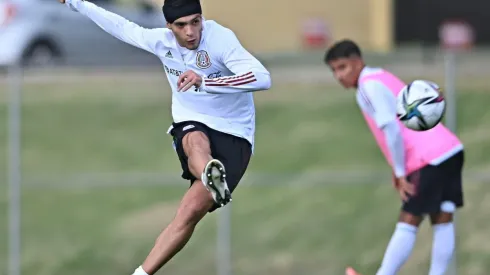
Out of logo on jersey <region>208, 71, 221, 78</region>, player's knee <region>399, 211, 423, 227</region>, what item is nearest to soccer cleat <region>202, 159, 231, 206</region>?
logo on jersey <region>208, 71, 221, 78</region>

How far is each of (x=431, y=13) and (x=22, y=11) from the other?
10998 millimetres

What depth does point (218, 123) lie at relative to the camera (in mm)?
8891

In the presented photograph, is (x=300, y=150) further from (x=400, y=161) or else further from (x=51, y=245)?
(x=400, y=161)

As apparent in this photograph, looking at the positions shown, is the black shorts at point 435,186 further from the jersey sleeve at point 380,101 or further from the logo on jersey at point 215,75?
the logo on jersey at point 215,75

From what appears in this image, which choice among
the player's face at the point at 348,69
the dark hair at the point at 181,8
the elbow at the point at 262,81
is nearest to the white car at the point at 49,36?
the player's face at the point at 348,69

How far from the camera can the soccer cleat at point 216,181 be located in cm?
822

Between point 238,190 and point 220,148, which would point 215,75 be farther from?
point 238,190

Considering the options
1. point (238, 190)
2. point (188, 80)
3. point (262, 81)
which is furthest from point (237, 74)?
point (238, 190)

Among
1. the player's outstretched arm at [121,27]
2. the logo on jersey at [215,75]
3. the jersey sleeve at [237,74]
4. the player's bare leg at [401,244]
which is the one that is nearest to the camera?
the jersey sleeve at [237,74]

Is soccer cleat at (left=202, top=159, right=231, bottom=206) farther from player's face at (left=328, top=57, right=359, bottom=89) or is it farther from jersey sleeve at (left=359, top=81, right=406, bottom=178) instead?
player's face at (left=328, top=57, right=359, bottom=89)

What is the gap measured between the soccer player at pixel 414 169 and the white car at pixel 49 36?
35.3ft

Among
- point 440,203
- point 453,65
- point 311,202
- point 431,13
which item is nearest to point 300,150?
point 311,202

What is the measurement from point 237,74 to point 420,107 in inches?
68.3

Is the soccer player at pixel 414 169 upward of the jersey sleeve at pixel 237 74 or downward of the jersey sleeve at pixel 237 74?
downward
